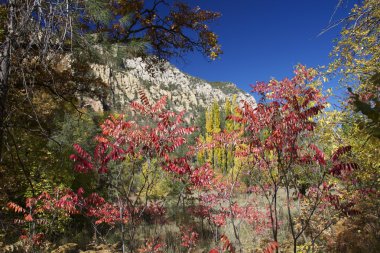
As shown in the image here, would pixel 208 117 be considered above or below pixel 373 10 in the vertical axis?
above

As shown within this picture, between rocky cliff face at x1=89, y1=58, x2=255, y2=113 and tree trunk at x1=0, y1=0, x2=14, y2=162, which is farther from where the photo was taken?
rocky cliff face at x1=89, y1=58, x2=255, y2=113

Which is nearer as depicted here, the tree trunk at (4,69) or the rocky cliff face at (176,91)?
the tree trunk at (4,69)

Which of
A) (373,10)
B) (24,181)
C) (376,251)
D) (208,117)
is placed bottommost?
(376,251)

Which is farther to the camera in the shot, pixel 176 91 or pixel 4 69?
pixel 176 91

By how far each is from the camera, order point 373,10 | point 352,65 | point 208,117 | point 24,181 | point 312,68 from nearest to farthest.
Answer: point 373,10 < point 352,65 < point 312,68 < point 24,181 < point 208,117

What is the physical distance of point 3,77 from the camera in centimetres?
355

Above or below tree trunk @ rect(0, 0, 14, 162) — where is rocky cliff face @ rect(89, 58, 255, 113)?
above

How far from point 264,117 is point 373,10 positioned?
2656 millimetres

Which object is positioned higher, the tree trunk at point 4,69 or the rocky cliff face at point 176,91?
the rocky cliff face at point 176,91

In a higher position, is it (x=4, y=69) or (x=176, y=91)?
(x=176, y=91)

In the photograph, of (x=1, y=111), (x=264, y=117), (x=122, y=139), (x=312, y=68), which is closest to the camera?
(x=1, y=111)

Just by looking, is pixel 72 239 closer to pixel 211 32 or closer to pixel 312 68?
pixel 211 32

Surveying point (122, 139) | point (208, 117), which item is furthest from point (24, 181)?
point (208, 117)

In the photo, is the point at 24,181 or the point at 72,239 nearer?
the point at 24,181
